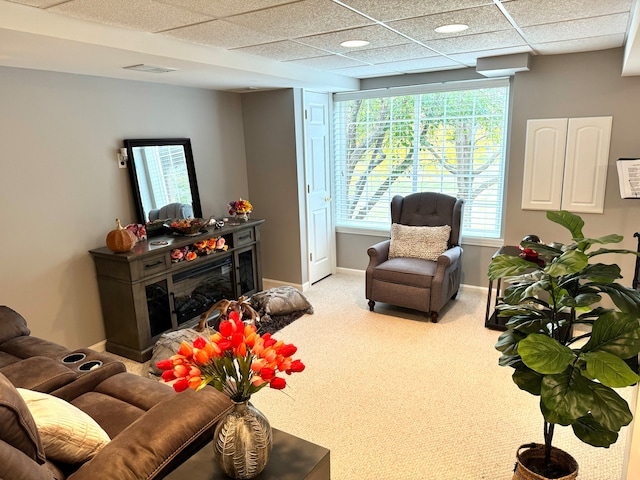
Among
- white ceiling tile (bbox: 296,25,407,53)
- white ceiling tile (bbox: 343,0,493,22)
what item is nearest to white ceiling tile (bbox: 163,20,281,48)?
white ceiling tile (bbox: 296,25,407,53)

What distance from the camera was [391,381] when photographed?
309 centimetres

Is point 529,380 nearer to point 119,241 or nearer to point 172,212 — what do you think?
point 119,241

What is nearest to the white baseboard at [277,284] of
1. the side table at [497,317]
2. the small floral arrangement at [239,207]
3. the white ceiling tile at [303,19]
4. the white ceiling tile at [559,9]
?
the small floral arrangement at [239,207]

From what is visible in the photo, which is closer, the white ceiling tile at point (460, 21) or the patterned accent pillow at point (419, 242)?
the white ceiling tile at point (460, 21)

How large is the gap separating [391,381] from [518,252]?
1689 mm

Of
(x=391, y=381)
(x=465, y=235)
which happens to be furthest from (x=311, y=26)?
(x=465, y=235)

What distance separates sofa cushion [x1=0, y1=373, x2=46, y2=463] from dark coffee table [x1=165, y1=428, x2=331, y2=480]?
404mm

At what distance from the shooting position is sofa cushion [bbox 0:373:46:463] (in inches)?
47.6

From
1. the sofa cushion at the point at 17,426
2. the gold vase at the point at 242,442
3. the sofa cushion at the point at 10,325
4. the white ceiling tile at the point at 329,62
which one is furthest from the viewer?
the white ceiling tile at the point at 329,62

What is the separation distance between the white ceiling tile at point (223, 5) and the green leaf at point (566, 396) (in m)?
1.91

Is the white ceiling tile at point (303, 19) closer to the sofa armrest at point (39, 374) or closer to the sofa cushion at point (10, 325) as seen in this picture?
the sofa armrest at point (39, 374)

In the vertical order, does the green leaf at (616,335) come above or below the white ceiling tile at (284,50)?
below

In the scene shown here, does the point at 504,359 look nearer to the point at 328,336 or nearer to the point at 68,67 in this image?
the point at 328,336

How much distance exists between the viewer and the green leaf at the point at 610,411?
56.6 inches
